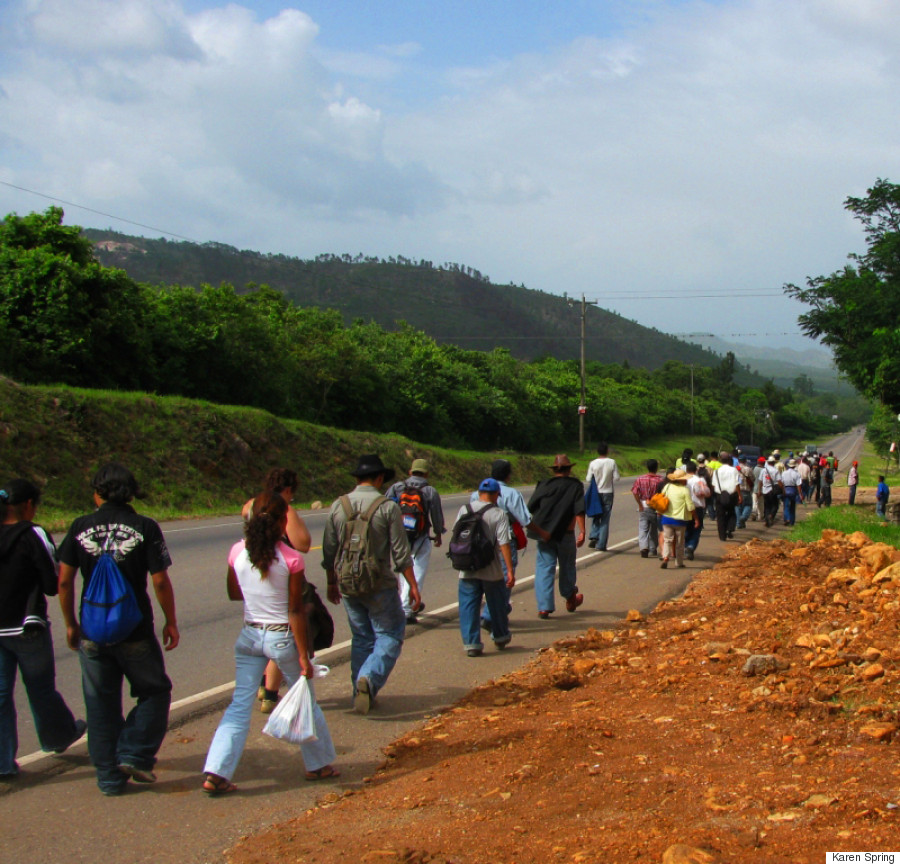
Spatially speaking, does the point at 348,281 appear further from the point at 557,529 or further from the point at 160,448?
the point at 557,529

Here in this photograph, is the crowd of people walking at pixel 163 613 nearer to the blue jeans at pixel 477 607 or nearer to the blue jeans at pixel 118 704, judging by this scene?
the blue jeans at pixel 118 704

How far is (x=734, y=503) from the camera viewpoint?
58.2 feet

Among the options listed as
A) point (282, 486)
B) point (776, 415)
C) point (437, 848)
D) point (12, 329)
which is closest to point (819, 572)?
point (282, 486)

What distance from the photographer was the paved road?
4539 millimetres

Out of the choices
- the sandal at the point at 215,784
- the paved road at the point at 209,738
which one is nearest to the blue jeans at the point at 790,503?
the paved road at the point at 209,738

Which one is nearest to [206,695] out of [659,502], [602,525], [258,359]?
[659,502]

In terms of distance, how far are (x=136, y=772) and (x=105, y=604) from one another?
3.19ft

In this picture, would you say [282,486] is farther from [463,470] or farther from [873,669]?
[463,470]

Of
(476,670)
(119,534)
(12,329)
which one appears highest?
(12,329)

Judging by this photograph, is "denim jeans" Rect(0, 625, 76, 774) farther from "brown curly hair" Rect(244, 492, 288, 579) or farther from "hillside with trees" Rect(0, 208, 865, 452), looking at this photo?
"hillside with trees" Rect(0, 208, 865, 452)

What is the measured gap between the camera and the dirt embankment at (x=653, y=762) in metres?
3.98

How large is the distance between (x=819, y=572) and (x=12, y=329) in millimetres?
23802

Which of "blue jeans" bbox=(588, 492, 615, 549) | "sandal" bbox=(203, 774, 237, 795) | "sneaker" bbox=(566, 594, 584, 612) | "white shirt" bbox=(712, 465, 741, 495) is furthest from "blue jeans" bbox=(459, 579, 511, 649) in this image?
"white shirt" bbox=(712, 465, 741, 495)

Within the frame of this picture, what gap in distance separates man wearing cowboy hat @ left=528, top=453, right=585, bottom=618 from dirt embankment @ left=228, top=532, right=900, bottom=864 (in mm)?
1375
